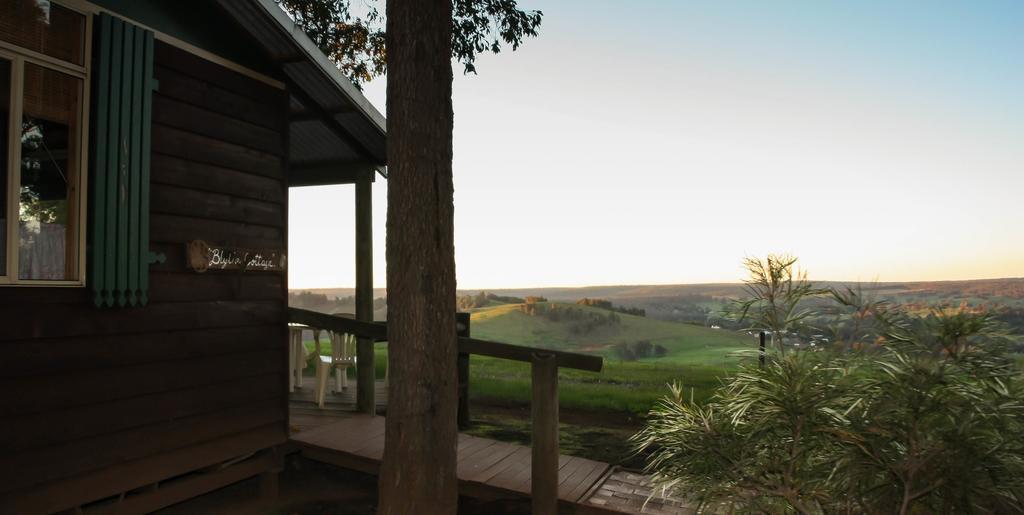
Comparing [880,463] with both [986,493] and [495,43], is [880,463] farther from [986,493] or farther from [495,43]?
[495,43]

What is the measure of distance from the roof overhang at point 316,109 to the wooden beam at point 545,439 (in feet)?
9.72

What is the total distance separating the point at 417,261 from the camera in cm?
370

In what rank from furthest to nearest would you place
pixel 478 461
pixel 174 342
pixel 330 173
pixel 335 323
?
pixel 330 173, pixel 335 323, pixel 478 461, pixel 174 342

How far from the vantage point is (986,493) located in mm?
2703

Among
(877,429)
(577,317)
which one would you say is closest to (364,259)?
(877,429)

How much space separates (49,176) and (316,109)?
2.73 metres

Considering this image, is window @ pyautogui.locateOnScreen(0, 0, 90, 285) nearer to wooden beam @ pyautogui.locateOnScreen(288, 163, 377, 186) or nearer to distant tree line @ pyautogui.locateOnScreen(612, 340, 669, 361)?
wooden beam @ pyautogui.locateOnScreen(288, 163, 377, 186)

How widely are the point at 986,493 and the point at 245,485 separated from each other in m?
5.39

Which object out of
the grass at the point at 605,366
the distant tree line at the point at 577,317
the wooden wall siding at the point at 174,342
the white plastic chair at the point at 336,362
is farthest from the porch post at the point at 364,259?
the distant tree line at the point at 577,317

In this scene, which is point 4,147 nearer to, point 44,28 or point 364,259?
point 44,28

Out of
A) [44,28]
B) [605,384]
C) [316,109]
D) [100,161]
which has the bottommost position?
[605,384]

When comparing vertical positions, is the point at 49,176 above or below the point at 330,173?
below

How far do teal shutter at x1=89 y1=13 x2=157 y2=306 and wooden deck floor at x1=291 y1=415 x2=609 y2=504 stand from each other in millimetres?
2025

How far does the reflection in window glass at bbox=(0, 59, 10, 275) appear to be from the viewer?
337cm
